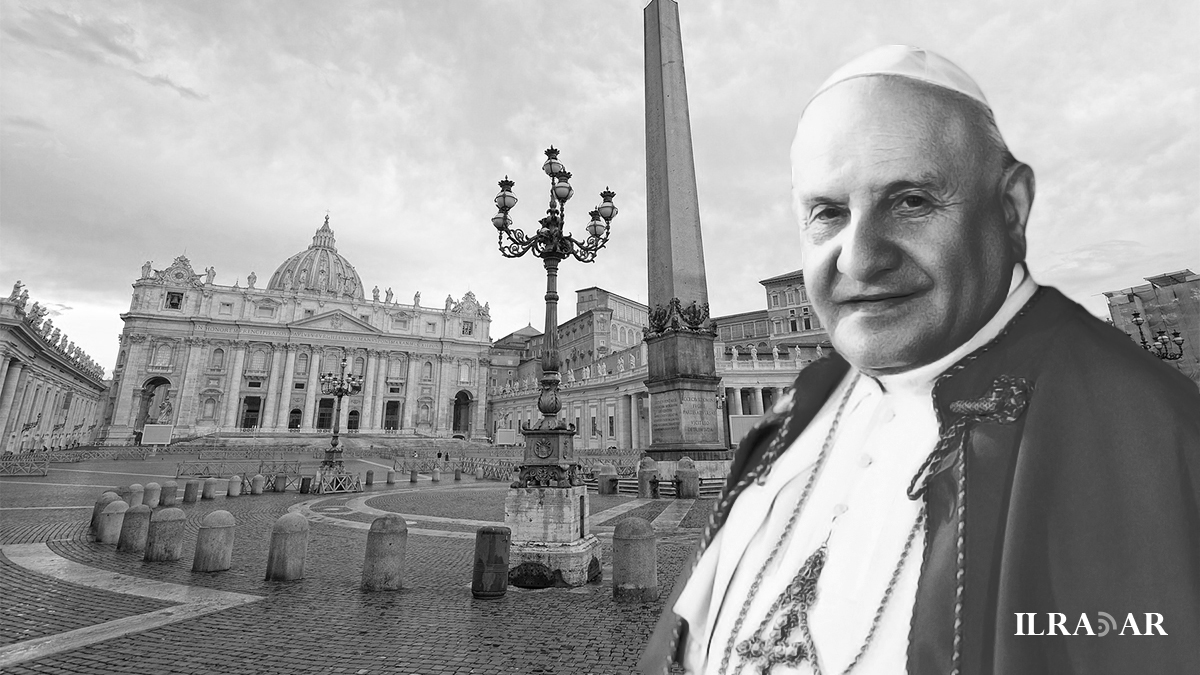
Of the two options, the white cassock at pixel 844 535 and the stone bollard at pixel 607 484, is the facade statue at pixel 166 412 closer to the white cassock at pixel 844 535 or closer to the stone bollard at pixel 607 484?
the stone bollard at pixel 607 484

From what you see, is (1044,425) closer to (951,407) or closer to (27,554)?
(951,407)

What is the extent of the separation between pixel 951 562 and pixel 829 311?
0.60 metres

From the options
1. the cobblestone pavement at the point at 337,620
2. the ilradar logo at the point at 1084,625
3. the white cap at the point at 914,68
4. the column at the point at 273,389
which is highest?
the column at the point at 273,389

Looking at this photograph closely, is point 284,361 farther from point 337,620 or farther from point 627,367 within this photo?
point 337,620

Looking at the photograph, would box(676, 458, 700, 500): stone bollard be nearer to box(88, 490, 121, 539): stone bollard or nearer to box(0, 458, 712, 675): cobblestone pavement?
box(0, 458, 712, 675): cobblestone pavement

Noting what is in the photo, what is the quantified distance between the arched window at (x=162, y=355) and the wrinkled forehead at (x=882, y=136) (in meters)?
84.6

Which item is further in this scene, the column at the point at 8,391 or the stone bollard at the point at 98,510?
the column at the point at 8,391

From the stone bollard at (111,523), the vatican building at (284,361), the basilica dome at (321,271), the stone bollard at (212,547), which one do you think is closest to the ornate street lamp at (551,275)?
the stone bollard at (212,547)

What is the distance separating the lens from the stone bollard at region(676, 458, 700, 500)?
1428 centimetres

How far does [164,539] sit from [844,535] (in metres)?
10.1

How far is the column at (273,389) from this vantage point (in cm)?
6756

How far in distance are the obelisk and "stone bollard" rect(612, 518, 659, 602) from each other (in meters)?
8.99

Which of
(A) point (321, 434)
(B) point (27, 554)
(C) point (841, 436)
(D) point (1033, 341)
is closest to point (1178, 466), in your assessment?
(D) point (1033, 341)

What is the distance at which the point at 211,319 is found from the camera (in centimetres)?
6812
